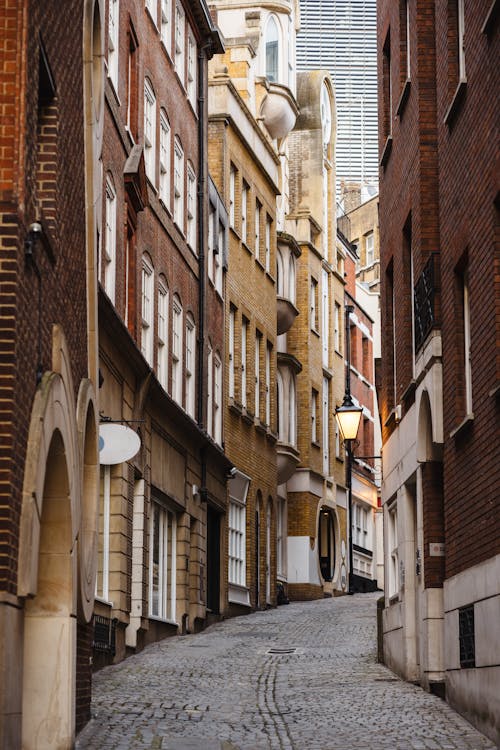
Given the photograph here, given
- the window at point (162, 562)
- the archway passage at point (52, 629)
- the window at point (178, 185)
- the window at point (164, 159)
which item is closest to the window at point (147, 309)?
the window at point (164, 159)

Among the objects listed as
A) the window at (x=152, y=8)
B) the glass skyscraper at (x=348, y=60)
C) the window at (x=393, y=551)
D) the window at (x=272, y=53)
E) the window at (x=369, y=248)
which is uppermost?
the glass skyscraper at (x=348, y=60)

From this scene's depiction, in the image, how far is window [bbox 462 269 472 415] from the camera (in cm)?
1645

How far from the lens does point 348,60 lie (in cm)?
16025

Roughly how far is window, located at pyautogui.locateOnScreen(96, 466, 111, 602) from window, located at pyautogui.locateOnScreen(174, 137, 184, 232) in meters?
8.89

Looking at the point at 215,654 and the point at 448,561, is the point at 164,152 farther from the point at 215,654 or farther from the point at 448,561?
the point at 448,561

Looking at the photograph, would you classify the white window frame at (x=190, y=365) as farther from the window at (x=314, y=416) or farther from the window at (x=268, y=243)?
the window at (x=314, y=416)

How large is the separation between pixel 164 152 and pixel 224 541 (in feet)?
32.7

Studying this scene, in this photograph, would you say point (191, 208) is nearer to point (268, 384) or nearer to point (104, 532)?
point (268, 384)

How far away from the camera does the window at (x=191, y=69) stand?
108 ft

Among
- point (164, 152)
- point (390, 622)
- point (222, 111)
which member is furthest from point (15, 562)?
point (222, 111)

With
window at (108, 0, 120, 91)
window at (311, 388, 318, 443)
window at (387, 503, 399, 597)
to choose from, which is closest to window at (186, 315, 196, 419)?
window at (108, 0, 120, 91)

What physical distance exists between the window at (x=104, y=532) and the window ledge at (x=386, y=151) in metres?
6.31

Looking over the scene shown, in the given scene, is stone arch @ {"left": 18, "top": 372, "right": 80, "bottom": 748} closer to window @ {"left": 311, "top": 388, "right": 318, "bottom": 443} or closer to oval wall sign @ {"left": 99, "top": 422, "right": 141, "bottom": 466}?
oval wall sign @ {"left": 99, "top": 422, "right": 141, "bottom": 466}

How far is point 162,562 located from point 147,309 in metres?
4.64
